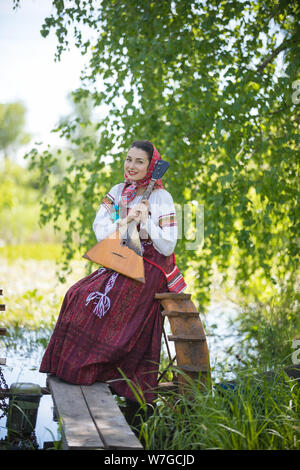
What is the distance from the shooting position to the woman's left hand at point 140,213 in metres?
3.18

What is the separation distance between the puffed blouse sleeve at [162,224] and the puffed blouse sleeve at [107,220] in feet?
0.75

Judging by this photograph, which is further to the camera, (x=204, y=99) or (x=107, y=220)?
(x=204, y=99)

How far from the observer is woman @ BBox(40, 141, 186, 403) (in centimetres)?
304

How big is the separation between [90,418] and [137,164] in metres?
1.54

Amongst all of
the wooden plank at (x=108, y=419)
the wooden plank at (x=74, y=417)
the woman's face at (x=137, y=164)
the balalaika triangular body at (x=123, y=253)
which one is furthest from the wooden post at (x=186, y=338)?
the woman's face at (x=137, y=164)

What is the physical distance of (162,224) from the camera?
321 centimetres

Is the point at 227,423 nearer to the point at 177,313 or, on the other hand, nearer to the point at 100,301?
the point at 177,313

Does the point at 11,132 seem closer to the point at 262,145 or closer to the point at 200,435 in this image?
the point at 262,145

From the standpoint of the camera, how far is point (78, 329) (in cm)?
308

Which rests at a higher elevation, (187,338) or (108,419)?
(187,338)

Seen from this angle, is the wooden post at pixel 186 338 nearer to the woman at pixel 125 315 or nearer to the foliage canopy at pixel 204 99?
the woman at pixel 125 315

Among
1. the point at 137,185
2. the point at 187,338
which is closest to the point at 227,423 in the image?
the point at 187,338

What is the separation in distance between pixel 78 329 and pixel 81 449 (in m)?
0.94

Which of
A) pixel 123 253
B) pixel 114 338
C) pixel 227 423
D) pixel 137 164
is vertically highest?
pixel 137 164
